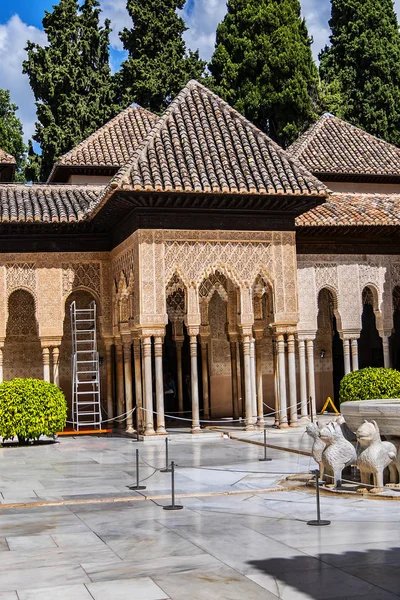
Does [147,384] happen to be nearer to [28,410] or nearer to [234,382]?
[28,410]

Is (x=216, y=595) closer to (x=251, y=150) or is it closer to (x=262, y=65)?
(x=251, y=150)

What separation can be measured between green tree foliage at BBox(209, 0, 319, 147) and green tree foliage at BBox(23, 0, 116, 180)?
523 cm

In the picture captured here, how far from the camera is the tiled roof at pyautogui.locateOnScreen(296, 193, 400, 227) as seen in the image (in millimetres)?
22766

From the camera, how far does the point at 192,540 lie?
8.27 metres

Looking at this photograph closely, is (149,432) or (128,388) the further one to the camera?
(128,388)

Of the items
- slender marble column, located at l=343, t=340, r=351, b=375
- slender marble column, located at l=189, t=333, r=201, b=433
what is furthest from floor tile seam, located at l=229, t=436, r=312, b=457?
slender marble column, located at l=343, t=340, r=351, b=375

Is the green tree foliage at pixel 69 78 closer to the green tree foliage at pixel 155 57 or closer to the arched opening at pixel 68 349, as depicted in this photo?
the green tree foliage at pixel 155 57

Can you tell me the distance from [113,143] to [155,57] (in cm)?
974

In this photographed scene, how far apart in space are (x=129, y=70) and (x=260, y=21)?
20.8ft

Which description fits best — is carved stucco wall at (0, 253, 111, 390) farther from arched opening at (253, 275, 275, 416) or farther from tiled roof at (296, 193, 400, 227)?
tiled roof at (296, 193, 400, 227)

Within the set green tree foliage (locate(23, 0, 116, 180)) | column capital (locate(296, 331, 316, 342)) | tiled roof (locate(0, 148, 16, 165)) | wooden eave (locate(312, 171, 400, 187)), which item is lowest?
column capital (locate(296, 331, 316, 342))

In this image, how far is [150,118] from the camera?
94.3ft

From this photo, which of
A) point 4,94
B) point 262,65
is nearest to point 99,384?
point 262,65

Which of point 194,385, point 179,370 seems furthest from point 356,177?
point 194,385
